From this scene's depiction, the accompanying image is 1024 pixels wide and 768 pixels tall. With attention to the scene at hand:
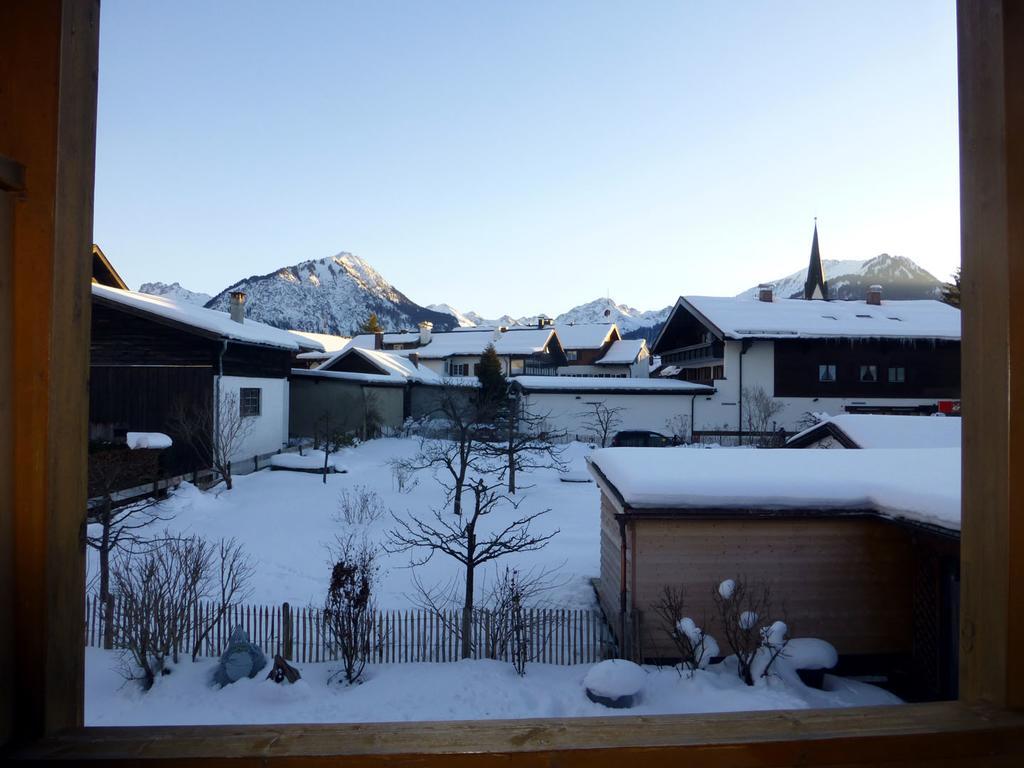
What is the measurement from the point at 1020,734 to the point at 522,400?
30809mm

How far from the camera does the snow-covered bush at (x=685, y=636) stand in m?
7.90

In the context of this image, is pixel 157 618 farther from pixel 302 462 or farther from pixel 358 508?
pixel 302 462

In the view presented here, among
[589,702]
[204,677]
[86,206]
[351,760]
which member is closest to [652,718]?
[351,760]

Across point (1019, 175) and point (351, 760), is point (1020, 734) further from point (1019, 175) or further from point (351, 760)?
point (351, 760)

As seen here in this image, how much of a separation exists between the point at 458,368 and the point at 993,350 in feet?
155

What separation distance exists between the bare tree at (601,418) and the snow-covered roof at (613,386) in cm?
89

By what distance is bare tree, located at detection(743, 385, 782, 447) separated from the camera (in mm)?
29828

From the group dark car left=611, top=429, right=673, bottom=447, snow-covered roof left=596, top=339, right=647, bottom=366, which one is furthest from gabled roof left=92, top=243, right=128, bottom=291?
snow-covered roof left=596, top=339, right=647, bottom=366

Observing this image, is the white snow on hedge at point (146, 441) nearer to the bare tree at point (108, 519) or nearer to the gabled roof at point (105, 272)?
the bare tree at point (108, 519)

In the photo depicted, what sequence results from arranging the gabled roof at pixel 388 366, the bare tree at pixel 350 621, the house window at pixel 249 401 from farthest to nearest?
1. the gabled roof at pixel 388 366
2. the house window at pixel 249 401
3. the bare tree at pixel 350 621

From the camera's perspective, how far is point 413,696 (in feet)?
23.3

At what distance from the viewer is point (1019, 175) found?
3.85ft

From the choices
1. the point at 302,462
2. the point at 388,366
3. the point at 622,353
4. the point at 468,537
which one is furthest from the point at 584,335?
the point at 468,537

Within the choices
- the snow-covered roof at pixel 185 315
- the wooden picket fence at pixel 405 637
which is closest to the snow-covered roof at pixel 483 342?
the snow-covered roof at pixel 185 315
